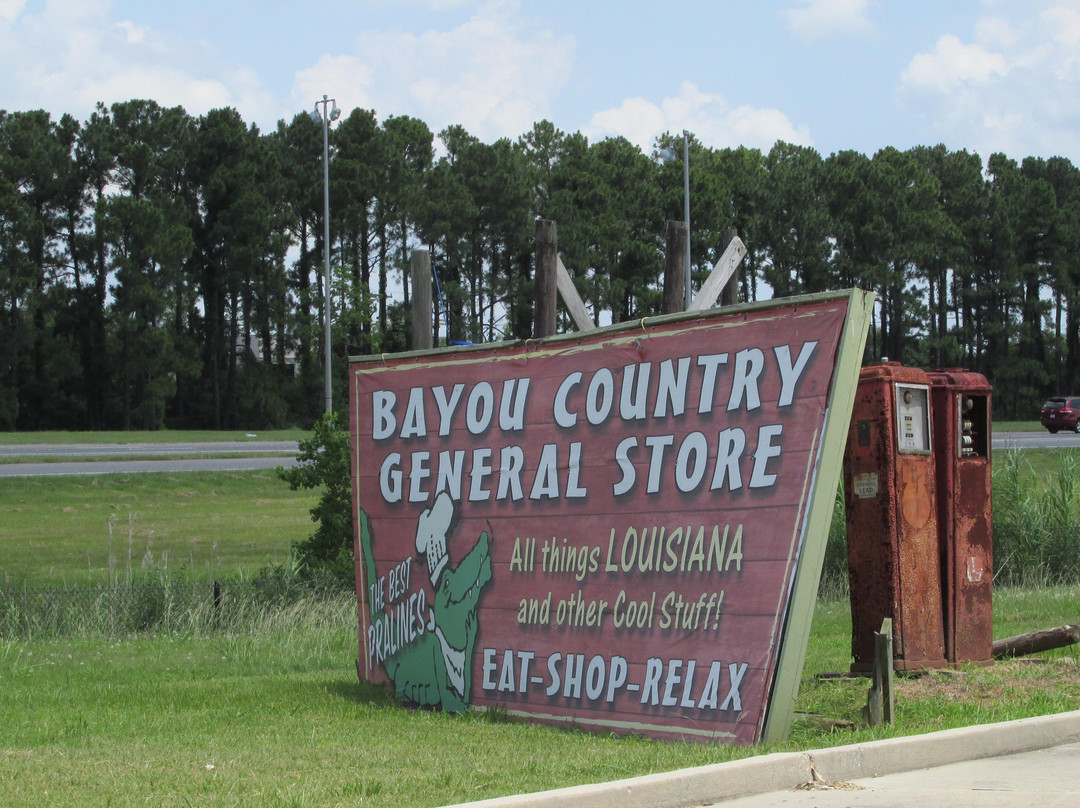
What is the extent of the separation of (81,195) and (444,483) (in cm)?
5488

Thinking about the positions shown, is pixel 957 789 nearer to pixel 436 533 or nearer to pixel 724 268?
pixel 436 533

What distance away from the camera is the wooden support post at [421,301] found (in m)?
9.54

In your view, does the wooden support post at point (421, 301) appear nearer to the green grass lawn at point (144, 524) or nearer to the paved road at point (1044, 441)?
the green grass lawn at point (144, 524)

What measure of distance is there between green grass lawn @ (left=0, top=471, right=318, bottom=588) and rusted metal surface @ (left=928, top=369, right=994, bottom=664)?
9817mm

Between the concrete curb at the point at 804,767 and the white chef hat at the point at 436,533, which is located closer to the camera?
the concrete curb at the point at 804,767

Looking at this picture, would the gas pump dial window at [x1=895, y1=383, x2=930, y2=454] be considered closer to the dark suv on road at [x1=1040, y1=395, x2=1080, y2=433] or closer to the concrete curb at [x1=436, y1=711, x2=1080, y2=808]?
the concrete curb at [x1=436, y1=711, x2=1080, y2=808]

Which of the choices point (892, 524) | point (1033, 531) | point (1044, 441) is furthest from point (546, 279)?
point (1044, 441)

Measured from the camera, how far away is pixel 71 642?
11.8m

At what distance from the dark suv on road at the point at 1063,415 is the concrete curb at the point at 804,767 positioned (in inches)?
1742

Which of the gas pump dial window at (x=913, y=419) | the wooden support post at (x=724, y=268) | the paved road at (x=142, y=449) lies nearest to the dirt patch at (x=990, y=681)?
the gas pump dial window at (x=913, y=419)

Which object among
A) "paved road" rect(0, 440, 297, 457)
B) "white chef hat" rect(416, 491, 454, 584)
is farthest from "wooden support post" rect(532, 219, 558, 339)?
"paved road" rect(0, 440, 297, 457)

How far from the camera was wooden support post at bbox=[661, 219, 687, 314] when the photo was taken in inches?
340

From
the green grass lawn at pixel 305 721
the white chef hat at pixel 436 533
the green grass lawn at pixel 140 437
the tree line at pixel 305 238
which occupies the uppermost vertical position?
the tree line at pixel 305 238

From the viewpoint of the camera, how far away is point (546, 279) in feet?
30.3
